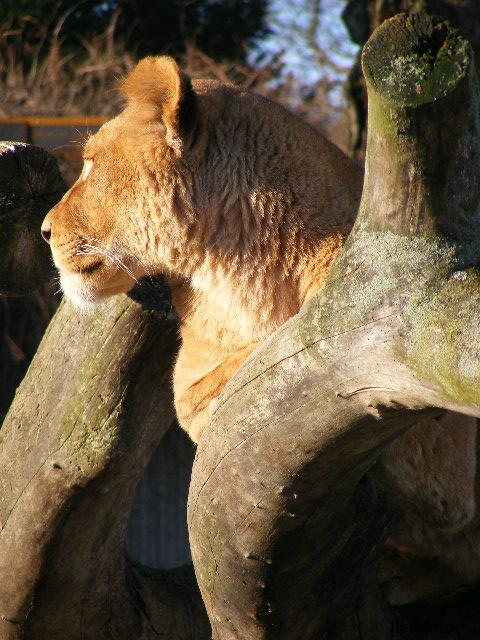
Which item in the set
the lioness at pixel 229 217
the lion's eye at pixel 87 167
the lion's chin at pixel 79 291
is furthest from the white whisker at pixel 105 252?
the lion's eye at pixel 87 167

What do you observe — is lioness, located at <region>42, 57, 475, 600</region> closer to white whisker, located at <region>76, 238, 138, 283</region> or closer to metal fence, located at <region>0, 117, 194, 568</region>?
white whisker, located at <region>76, 238, 138, 283</region>

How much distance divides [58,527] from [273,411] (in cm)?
160

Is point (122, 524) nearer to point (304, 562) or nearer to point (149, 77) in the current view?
point (304, 562)

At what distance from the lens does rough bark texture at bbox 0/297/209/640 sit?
3.51 metres

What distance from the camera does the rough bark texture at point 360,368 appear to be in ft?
5.89

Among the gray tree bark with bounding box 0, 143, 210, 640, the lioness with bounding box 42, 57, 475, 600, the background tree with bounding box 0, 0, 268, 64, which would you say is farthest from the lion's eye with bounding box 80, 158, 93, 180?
the background tree with bounding box 0, 0, 268, 64

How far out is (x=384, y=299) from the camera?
196 centimetres

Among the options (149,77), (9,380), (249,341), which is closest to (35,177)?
(149,77)

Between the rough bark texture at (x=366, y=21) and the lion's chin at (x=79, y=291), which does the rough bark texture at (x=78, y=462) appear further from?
the rough bark texture at (x=366, y=21)

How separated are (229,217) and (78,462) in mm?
1129

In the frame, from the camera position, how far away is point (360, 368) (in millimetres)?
2006

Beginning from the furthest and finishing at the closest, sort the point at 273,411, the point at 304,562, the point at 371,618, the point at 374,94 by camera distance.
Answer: the point at 371,618, the point at 304,562, the point at 273,411, the point at 374,94

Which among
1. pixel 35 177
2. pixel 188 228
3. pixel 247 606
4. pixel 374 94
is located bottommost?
pixel 247 606

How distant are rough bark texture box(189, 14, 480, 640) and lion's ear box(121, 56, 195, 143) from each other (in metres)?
0.95
